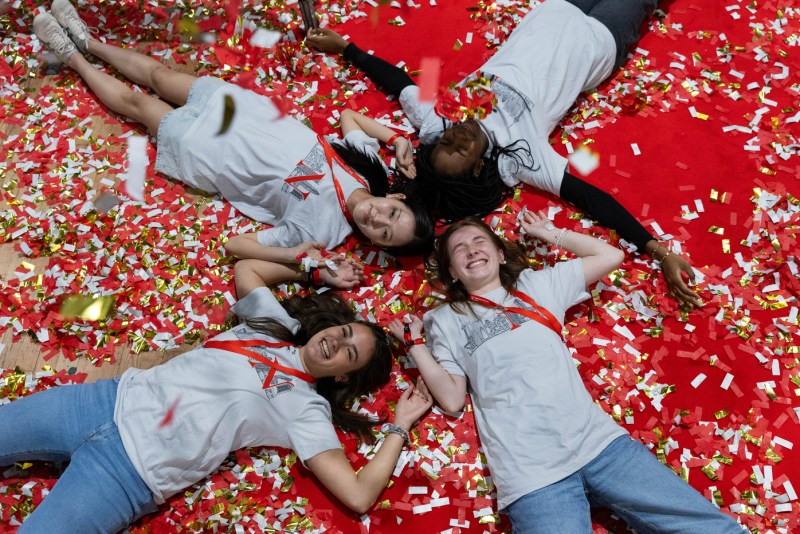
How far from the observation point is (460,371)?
9.56 feet

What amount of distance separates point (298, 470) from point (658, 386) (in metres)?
1.76

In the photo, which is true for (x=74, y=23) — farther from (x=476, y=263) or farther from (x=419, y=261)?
(x=476, y=263)

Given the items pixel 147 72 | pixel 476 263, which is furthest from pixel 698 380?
pixel 147 72

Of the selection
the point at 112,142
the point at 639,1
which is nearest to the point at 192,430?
the point at 112,142

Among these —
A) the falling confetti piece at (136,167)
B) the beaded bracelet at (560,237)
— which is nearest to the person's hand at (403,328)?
the beaded bracelet at (560,237)

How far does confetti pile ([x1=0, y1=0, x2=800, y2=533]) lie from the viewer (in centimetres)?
281

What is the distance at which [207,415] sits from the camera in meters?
2.64

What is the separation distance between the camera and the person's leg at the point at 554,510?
250 cm

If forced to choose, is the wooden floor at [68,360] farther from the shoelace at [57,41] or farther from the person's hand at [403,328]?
the shoelace at [57,41]

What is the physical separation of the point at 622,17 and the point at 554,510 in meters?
2.79

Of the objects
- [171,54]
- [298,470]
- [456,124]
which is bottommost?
[298,470]

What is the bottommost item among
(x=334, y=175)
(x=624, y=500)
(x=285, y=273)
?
(x=624, y=500)

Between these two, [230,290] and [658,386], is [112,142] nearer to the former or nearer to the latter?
[230,290]

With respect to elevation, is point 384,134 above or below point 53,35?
below
